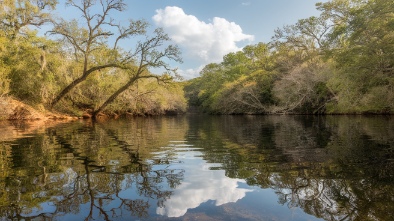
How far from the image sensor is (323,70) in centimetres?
3906

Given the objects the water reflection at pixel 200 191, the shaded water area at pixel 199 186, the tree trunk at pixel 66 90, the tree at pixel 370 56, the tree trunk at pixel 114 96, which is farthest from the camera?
the tree trunk at pixel 114 96

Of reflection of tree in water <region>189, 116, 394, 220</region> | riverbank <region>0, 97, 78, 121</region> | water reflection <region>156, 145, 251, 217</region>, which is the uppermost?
riverbank <region>0, 97, 78, 121</region>

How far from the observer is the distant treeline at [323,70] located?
2294 centimetres

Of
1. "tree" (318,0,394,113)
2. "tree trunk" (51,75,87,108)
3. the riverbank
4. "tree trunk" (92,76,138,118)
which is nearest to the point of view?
"tree" (318,0,394,113)

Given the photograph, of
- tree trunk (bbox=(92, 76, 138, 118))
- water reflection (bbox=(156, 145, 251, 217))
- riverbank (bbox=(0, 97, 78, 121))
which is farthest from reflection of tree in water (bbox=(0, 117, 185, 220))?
tree trunk (bbox=(92, 76, 138, 118))

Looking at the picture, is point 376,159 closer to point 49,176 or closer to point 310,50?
point 49,176

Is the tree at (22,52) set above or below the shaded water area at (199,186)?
above

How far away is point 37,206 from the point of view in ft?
12.3

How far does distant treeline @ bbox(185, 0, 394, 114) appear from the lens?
22938mm

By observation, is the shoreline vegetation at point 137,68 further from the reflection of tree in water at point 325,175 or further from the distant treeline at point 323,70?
the reflection of tree in water at point 325,175

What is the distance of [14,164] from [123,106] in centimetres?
3327

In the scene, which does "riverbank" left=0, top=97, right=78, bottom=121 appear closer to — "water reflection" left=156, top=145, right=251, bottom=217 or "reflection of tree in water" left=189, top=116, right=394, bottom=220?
"reflection of tree in water" left=189, top=116, right=394, bottom=220

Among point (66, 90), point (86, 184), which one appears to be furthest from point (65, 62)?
point (86, 184)

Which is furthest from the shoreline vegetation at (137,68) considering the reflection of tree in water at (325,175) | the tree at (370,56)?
the reflection of tree in water at (325,175)
